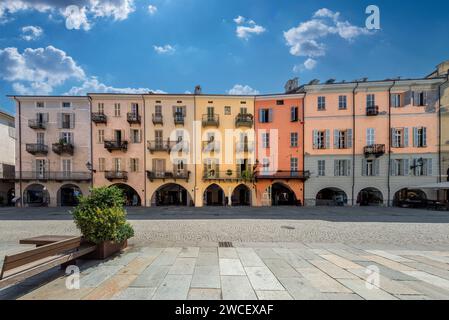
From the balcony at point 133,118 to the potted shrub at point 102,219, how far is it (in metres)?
17.1

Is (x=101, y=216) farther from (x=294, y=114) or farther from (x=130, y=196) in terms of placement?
(x=294, y=114)

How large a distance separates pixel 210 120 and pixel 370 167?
60.4ft

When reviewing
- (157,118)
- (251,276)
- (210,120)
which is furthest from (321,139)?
(251,276)

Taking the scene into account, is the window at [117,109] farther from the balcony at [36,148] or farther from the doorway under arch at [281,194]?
the doorway under arch at [281,194]

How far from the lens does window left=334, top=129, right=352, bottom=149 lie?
20531mm

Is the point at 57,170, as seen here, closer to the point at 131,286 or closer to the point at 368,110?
the point at 131,286

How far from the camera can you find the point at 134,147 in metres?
21.1

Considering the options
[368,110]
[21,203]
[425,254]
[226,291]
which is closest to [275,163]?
[368,110]

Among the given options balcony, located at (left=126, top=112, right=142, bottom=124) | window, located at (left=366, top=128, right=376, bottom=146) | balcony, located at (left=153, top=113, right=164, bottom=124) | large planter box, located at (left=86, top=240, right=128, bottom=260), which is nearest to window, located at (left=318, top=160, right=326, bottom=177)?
window, located at (left=366, top=128, right=376, bottom=146)

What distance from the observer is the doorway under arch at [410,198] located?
19141 mm

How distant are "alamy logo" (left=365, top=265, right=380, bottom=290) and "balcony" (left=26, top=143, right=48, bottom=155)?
28743 millimetres
